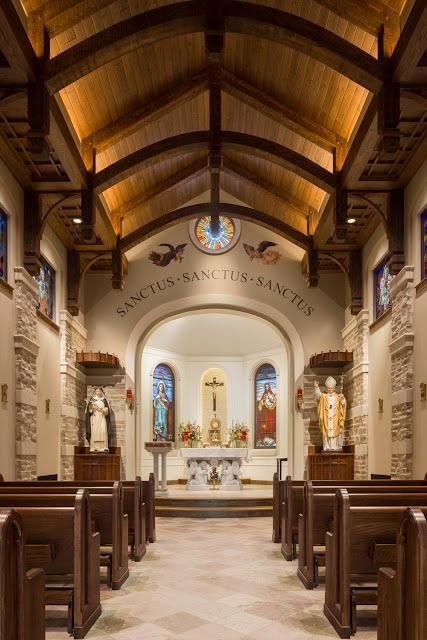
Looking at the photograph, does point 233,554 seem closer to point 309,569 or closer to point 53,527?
point 309,569

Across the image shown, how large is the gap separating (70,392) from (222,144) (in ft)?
19.2

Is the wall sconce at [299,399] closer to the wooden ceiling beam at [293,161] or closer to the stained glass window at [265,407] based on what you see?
the stained glass window at [265,407]

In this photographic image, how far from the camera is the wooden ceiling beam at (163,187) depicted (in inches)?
545

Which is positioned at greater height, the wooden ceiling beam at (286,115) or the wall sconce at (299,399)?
the wooden ceiling beam at (286,115)

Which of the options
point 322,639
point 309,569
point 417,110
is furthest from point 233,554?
point 417,110

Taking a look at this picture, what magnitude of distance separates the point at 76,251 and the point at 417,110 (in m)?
7.98

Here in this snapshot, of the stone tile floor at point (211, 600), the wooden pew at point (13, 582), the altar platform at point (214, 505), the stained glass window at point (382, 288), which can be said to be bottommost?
the altar platform at point (214, 505)

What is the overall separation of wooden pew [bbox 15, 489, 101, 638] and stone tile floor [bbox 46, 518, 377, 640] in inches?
8.6

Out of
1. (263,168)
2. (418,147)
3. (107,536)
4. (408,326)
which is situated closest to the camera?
(107,536)

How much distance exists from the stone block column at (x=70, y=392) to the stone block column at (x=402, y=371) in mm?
6269

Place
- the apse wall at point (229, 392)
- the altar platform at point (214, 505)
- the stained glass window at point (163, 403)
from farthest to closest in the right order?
the stained glass window at point (163, 403) → the apse wall at point (229, 392) → the altar platform at point (214, 505)

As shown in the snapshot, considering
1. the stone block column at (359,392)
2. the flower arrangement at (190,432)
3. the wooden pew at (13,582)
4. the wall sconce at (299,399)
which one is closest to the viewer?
the wooden pew at (13,582)

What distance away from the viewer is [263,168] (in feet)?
45.1

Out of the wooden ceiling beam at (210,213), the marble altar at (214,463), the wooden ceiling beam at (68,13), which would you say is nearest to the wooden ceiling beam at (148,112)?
the wooden ceiling beam at (68,13)
